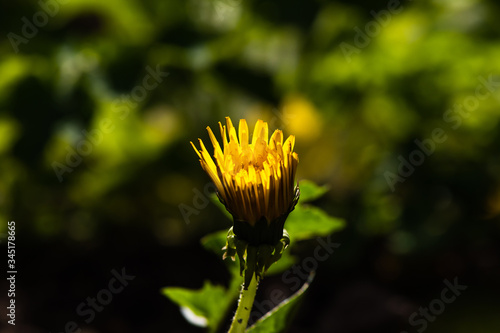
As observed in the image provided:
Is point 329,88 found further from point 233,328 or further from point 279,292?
point 233,328

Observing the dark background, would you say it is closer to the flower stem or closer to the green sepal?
the flower stem

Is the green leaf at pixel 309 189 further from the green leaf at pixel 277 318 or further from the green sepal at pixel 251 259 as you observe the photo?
the green sepal at pixel 251 259

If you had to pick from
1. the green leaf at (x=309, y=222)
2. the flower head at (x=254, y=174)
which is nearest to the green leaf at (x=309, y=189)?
the green leaf at (x=309, y=222)

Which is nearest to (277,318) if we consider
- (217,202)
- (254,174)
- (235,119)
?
(217,202)

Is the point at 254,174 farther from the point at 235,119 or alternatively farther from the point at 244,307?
the point at 235,119

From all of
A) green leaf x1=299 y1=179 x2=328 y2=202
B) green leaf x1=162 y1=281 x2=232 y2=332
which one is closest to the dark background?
green leaf x1=162 y1=281 x2=232 y2=332

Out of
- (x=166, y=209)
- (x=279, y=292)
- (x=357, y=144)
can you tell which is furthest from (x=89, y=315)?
(x=357, y=144)
